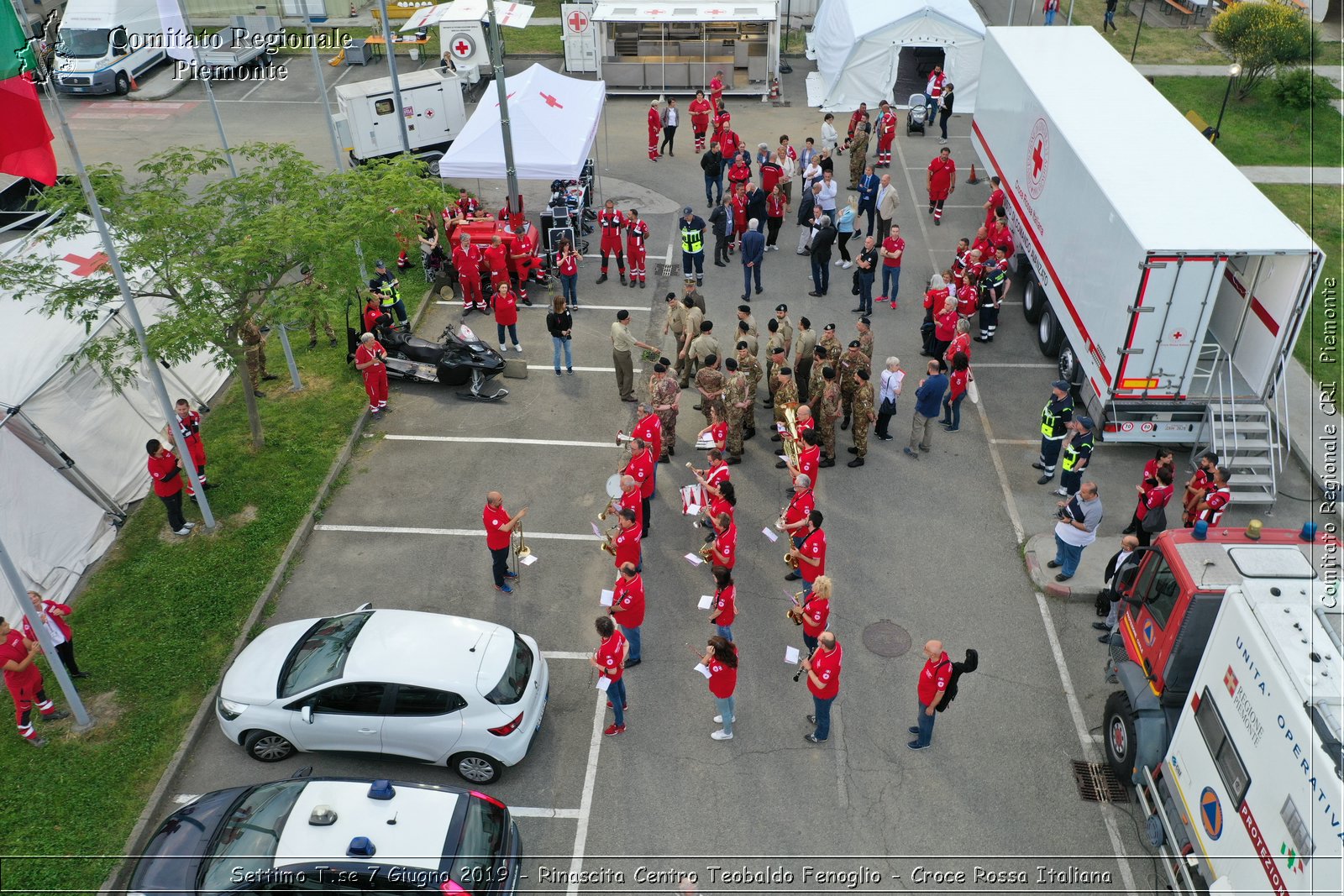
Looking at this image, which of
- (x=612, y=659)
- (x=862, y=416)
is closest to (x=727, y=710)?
(x=612, y=659)

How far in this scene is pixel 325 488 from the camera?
14117 mm

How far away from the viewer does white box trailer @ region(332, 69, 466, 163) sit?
2362 centimetres

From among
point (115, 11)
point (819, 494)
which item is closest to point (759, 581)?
point (819, 494)

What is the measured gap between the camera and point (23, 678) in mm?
10273

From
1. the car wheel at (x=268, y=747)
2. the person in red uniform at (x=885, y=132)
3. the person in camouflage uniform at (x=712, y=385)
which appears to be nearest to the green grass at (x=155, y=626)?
the car wheel at (x=268, y=747)

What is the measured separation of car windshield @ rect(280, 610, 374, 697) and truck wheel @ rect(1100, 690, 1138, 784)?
7631 mm

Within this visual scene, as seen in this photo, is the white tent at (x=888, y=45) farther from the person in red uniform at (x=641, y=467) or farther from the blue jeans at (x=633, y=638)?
the blue jeans at (x=633, y=638)

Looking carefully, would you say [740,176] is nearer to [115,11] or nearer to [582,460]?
[582,460]

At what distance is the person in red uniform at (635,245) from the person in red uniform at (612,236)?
0.15 m

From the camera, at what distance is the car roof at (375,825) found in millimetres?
8086

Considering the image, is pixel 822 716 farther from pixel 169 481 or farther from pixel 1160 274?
pixel 169 481

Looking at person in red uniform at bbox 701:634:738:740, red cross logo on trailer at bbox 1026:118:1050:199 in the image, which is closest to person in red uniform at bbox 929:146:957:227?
red cross logo on trailer at bbox 1026:118:1050:199

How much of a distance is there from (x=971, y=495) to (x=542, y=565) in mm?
5988

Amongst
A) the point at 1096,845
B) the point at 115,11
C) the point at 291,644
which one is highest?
the point at 115,11
